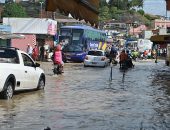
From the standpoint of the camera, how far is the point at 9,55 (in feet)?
55.2

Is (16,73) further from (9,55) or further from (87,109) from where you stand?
(87,109)

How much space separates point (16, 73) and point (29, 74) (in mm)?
1385

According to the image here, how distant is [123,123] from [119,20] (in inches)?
5195

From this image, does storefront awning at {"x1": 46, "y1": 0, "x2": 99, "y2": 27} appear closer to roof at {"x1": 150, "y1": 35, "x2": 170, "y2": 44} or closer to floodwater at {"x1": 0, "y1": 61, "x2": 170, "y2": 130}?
floodwater at {"x1": 0, "y1": 61, "x2": 170, "y2": 130}

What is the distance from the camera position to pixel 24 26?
53875 mm

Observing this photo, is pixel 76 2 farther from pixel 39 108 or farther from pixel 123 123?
pixel 39 108

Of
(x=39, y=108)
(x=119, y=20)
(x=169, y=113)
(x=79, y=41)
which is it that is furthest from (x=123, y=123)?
(x=119, y=20)

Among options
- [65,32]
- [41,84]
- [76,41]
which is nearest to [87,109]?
[41,84]

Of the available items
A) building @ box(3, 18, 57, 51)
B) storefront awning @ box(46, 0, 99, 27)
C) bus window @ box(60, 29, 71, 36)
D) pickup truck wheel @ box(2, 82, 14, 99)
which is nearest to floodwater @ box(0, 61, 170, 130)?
pickup truck wheel @ box(2, 82, 14, 99)

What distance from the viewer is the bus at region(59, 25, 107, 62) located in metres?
48.0

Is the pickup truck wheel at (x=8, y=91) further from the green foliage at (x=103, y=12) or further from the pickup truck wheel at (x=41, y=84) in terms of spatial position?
the green foliage at (x=103, y=12)

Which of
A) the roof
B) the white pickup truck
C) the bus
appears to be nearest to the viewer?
the white pickup truck

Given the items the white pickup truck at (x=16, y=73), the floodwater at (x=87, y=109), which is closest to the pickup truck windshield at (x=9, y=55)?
the white pickup truck at (x=16, y=73)

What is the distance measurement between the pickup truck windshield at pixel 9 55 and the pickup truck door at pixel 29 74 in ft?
1.63
